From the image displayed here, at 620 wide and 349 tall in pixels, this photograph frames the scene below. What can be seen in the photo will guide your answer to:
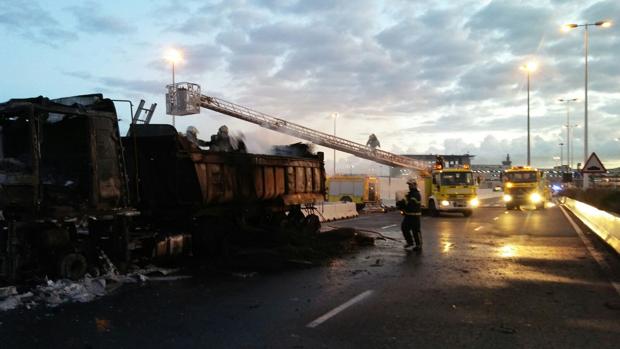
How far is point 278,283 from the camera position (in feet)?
29.1

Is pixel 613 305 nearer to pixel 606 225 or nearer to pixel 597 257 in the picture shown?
pixel 597 257

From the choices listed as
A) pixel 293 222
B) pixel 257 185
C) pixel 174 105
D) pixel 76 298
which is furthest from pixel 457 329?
pixel 174 105

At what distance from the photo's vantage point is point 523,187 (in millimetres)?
34750

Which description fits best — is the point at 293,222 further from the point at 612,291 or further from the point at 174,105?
the point at 174,105

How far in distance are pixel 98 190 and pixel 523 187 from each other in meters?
31.0

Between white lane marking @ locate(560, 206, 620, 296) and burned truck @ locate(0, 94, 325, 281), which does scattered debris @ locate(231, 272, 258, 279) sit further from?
white lane marking @ locate(560, 206, 620, 296)

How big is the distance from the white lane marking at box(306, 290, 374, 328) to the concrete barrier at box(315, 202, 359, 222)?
14951mm

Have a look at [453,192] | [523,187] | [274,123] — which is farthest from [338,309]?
[274,123]

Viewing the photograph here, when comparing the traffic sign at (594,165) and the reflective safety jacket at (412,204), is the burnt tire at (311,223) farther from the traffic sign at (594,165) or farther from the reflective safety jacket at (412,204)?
the traffic sign at (594,165)

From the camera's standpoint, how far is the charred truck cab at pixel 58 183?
7523mm

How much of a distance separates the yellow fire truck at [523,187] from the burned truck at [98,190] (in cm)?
2639

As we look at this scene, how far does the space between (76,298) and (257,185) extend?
5916mm

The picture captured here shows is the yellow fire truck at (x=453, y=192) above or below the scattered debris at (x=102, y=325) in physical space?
above

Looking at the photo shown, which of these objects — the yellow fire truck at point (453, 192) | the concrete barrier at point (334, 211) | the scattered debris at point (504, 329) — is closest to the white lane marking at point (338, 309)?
the scattered debris at point (504, 329)
